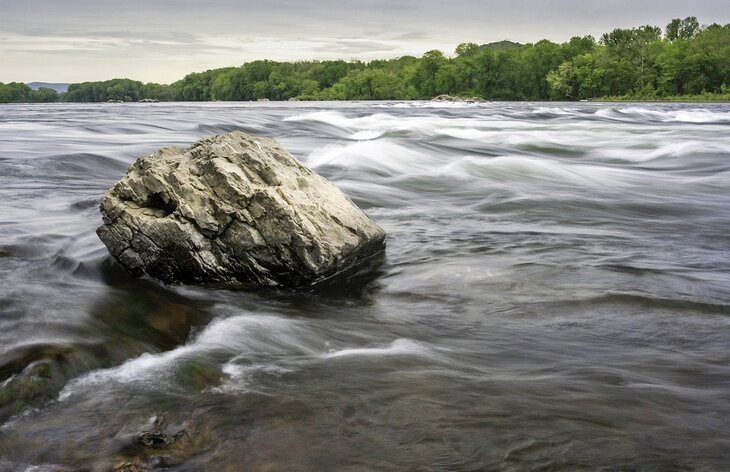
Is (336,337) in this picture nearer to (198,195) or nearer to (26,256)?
(198,195)

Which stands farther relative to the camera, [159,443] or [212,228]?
[212,228]

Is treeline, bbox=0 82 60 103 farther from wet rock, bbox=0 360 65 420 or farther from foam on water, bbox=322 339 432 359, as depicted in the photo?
foam on water, bbox=322 339 432 359

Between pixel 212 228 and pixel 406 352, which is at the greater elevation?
pixel 212 228

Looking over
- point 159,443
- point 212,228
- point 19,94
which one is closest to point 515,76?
point 19,94

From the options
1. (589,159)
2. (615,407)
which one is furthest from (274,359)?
(589,159)

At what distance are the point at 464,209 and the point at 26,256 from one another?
6026mm

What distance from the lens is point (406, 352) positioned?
15.4 ft

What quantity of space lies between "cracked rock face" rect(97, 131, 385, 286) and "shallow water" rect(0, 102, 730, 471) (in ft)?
0.78

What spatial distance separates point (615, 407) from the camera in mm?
3738

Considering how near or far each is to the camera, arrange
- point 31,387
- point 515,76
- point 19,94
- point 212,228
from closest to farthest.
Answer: point 31,387, point 212,228, point 515,76, point 19,94

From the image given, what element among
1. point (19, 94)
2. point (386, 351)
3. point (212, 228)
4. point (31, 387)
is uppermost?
point (19, 94)

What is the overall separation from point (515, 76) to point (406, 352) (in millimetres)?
121473

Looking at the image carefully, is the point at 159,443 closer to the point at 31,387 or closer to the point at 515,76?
the point at 31,387

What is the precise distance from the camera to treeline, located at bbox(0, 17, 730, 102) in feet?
322
